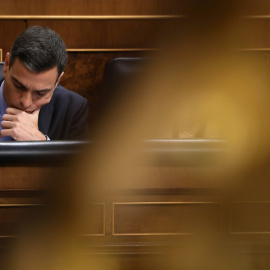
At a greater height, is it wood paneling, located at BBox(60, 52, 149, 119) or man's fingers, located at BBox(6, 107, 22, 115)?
wood paneling, located at BBox(60, 52, 149, 119)

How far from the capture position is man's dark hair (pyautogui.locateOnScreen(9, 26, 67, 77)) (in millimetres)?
606

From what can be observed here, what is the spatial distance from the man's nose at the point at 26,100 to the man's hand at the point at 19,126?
0.02 m

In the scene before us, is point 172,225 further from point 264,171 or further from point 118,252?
point 264,171

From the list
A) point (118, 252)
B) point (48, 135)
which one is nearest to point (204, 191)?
point (118, 252)

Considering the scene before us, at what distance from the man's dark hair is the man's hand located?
0.08m

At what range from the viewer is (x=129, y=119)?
0.21 m

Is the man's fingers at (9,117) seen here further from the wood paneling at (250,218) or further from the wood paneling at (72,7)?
the wood paneling at (72,7)

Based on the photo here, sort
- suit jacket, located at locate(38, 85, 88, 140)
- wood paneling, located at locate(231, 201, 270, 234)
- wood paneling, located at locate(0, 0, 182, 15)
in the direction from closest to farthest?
wood paneling, located at locate(231, 201, 270, 234), suit jacket, located at locate(38, 85, 88, 140), wood paneling, located at locate(0, 0, 182, 15)

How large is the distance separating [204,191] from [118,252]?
133 mm

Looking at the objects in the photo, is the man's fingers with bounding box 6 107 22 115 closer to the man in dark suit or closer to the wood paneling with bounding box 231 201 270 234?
the man in dark suit

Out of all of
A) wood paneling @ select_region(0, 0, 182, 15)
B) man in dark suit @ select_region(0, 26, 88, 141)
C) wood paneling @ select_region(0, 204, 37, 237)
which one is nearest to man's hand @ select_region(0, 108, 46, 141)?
man in dark suit @ select_region(0, 26, 88, 141)

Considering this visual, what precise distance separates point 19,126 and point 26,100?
46mm

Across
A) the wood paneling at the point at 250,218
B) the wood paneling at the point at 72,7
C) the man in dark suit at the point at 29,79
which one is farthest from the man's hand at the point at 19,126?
the wood paneling at the point at 72,7

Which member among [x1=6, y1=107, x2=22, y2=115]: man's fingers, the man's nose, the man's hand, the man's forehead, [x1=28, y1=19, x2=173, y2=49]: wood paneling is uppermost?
[x1=28, y1=19, x2=173, y2=49]: wood paneling
